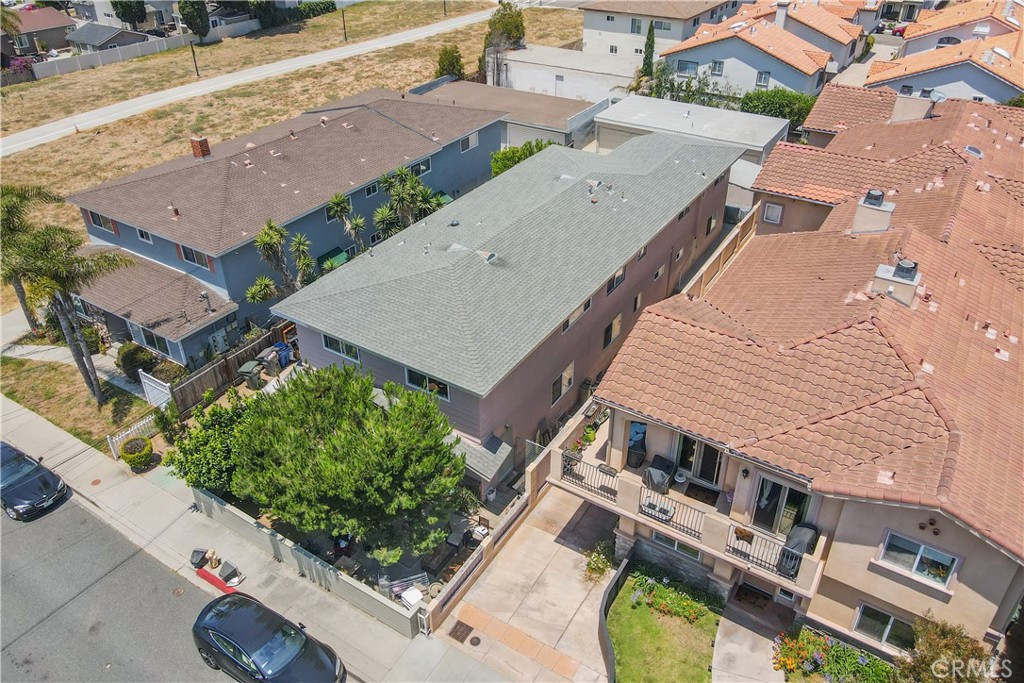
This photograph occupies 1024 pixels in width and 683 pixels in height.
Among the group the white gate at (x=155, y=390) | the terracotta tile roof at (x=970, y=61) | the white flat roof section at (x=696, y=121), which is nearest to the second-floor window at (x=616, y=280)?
the white gate at (x=155, y=390)

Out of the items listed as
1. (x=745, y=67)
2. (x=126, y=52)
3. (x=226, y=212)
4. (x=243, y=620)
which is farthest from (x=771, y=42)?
(x=126, y=52)

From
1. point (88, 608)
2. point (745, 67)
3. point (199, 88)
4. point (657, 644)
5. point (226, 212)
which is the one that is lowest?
point (88, 608)

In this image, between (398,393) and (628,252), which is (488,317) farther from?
(628,252)

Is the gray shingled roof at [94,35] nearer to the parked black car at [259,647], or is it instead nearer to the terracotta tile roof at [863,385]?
the parked black car at [259,647]

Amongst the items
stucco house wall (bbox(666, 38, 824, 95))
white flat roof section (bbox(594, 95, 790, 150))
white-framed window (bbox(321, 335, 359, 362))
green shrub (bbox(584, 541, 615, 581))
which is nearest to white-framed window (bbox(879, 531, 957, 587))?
green shrub (bbox(584, 541, 615, 581))

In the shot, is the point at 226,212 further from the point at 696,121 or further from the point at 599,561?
the point at 696,121

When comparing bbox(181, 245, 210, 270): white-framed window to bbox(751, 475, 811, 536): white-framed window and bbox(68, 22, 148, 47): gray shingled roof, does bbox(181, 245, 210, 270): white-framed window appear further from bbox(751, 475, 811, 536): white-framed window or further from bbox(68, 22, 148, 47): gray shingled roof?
bbox(68, 22, 148, 47): gray shingled roof
